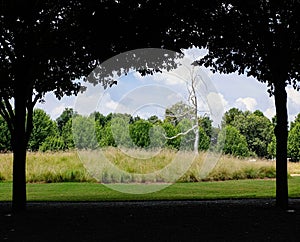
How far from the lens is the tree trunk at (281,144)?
40.0 ft

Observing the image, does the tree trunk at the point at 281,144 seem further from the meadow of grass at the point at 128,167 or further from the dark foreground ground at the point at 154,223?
the meadow of grass at the point at 128,167

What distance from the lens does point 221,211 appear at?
11.9 m

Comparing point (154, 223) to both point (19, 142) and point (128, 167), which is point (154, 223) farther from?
point (128, 167)

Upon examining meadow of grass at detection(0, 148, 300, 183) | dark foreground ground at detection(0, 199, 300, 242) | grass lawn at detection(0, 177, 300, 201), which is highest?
meadow of grass at detection(0, 148, 300, 183)

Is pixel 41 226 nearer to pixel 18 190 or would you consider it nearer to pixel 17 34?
pixel 18 190

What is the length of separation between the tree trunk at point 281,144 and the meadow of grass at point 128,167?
13.6 metres

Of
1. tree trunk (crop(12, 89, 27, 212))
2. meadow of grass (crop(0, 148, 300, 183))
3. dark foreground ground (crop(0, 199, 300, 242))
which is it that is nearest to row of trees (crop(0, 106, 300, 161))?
meadow of grass (crop(0, 148, 300, 183))

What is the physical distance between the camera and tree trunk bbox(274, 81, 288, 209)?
12180 millimetres

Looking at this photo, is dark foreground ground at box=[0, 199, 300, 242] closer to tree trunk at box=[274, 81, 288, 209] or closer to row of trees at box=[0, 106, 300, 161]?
tree trunk at box=[274, 81, 288, 209]

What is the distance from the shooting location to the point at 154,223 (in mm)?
9742

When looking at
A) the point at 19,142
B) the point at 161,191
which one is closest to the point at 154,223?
the point at 19,142

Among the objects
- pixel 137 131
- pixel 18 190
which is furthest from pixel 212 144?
pixel 18 190

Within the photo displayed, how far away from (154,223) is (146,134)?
28.3 metres

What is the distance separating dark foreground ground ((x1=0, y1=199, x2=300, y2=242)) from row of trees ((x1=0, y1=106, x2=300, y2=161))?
14.2m
